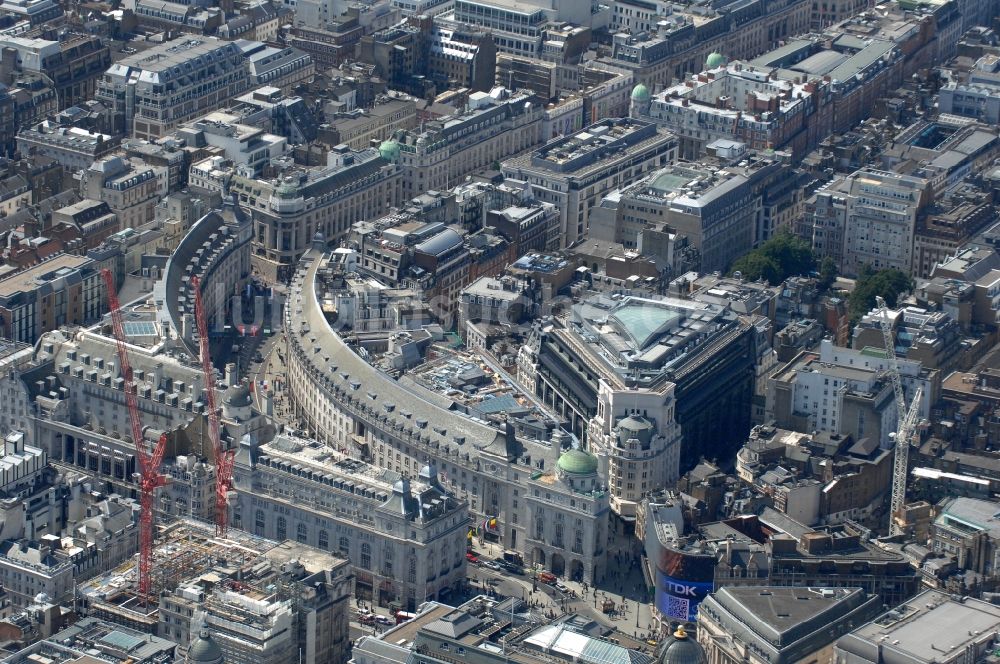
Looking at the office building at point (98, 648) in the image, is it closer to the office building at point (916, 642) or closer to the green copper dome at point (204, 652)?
the green copper dome at point (204, 652)

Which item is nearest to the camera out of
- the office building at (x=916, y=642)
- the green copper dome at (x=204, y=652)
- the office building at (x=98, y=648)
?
the green copper dome at (x=204, y=652)

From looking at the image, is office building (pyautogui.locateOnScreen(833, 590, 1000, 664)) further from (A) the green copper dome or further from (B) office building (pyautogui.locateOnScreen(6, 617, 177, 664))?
(B) office building (pyautogui.locateOnScreen(6, 617, 177, 664))

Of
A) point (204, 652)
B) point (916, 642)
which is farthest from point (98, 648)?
point (916, 642)

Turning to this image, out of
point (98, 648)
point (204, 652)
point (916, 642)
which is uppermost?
point (204, 652)

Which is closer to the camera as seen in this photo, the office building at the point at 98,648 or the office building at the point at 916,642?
the office building at the point at 98,648

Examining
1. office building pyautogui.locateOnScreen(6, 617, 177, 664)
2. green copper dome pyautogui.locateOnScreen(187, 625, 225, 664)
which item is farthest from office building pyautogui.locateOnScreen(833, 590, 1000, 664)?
office building pyautogui.locateOnScreen(6, 617, 177, 664)

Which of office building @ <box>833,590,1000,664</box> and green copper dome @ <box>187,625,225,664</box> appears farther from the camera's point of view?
office building @ <box>833,590,1000,664</box>

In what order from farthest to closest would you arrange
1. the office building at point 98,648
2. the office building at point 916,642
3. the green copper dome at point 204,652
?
1. the office building at point 916,642
2. the office building at point 98,648
3. the green copper dome at point 204,652

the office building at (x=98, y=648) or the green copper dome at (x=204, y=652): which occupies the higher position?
the green copper dome at (x=204, y=652)

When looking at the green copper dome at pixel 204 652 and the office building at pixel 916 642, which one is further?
the office building at pixel 916 642

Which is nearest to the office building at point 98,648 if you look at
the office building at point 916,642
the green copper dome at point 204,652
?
the green copper dome at point 204,652

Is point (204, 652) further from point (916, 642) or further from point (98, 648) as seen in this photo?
point (916, 642)

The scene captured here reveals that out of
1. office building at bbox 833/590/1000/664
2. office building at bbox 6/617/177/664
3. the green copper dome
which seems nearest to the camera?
the green copper dome
